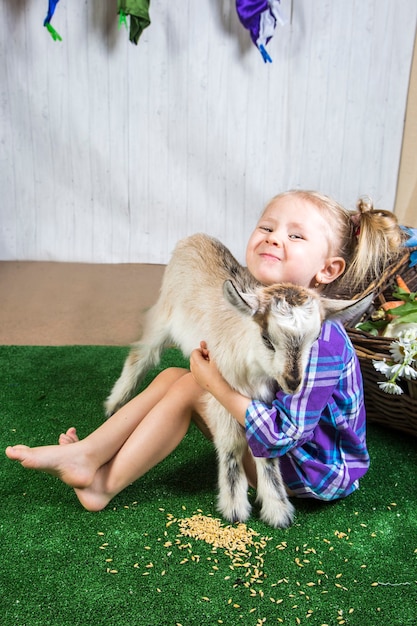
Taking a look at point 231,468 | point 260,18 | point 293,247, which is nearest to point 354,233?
point 293,247

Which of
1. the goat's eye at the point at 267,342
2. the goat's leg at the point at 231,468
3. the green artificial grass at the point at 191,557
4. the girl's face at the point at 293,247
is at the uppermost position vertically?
the girl's face at the point at 293,247

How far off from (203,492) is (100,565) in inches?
16.9

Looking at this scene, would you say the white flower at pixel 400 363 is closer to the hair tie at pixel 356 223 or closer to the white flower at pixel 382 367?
the white flower at pixel 382 367

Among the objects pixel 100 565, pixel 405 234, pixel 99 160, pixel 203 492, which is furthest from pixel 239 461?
pixel 99 160

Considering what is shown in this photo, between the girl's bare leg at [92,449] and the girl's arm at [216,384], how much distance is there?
186 mm

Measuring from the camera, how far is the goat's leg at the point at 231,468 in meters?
1.75

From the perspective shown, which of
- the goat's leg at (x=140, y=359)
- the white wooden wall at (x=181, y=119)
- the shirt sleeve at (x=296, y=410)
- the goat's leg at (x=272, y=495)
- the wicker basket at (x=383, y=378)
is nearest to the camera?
the shirt sleeve at (x=296, y=410)

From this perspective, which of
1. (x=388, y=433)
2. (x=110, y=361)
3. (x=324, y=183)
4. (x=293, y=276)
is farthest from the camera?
(x=324, y=183)

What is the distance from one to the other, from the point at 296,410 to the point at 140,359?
83 cm

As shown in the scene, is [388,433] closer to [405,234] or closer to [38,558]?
[405,234]

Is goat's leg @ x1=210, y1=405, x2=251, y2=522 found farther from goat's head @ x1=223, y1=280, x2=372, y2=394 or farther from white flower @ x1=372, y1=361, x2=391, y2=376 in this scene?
white flower @ x1=372, y1=361, x2=391, y2=376

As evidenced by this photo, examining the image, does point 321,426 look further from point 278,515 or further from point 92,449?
point 92,449

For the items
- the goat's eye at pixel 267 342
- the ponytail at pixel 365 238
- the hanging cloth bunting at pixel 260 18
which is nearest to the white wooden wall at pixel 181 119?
the hanging cloth bunting at pixel 260 18

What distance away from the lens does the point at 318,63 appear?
154 inches
